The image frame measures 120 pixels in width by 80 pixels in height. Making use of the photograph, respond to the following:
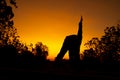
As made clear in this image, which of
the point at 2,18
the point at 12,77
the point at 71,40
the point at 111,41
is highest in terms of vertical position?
the point at 111,41

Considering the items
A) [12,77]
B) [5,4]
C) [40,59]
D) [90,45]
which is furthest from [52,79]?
[90,45]

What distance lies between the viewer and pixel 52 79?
23.2ft

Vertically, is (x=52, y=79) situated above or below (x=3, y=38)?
below

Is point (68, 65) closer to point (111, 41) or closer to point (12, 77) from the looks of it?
point (12, 77)

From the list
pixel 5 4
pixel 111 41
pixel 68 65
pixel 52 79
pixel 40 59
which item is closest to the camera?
pixel 52 79

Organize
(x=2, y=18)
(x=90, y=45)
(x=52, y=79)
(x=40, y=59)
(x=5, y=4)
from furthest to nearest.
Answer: (x=90, y=45), (x=2, y=18), (x=5, y=4), (x=40, y=59), (x=52, y=79)

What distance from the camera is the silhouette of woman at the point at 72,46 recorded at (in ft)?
35.0

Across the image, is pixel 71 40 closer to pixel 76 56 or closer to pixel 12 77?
pixel 76 56

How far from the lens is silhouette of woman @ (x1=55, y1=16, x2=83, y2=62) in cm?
1066

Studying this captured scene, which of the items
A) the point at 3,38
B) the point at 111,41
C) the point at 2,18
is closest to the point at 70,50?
the point at 2,18

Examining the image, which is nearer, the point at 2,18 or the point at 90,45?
the point at 2,18

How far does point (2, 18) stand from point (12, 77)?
35.2m

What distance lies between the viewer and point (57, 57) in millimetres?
11211

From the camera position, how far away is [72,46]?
35.5ft
